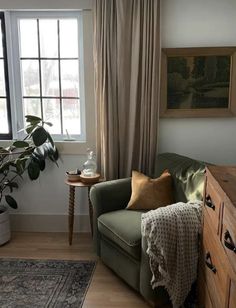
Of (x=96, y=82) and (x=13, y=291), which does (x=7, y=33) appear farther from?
(x=13, y=291)

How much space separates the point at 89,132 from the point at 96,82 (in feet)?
1.59

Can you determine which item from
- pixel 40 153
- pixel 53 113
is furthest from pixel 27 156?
pixel 53 113

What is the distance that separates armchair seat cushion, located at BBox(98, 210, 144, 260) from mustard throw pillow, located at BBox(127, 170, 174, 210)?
0.26ft

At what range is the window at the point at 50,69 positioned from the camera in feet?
9.97

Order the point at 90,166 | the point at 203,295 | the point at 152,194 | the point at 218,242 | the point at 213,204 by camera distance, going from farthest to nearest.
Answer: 1. the point at 90,166
2. the point at 152,194
3. the point at 203,295
4. the point at 213,204
5. the point at 218,242

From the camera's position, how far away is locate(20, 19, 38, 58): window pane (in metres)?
3.06

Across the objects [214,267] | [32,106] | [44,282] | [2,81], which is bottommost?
[44,282]

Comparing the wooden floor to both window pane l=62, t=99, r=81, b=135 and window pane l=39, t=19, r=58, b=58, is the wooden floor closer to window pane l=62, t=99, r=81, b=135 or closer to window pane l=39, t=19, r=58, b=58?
window pane l=62, t=99, r=81, b=135

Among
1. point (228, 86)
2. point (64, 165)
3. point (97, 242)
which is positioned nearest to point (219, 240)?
point (97, 242)

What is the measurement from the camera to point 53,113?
322 centimetres

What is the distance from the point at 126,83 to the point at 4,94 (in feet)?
4.01

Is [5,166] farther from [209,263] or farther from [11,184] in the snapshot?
[209,263]

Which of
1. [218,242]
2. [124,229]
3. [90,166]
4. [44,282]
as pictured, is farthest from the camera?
[90,166]

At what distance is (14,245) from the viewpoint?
9.87 ft
